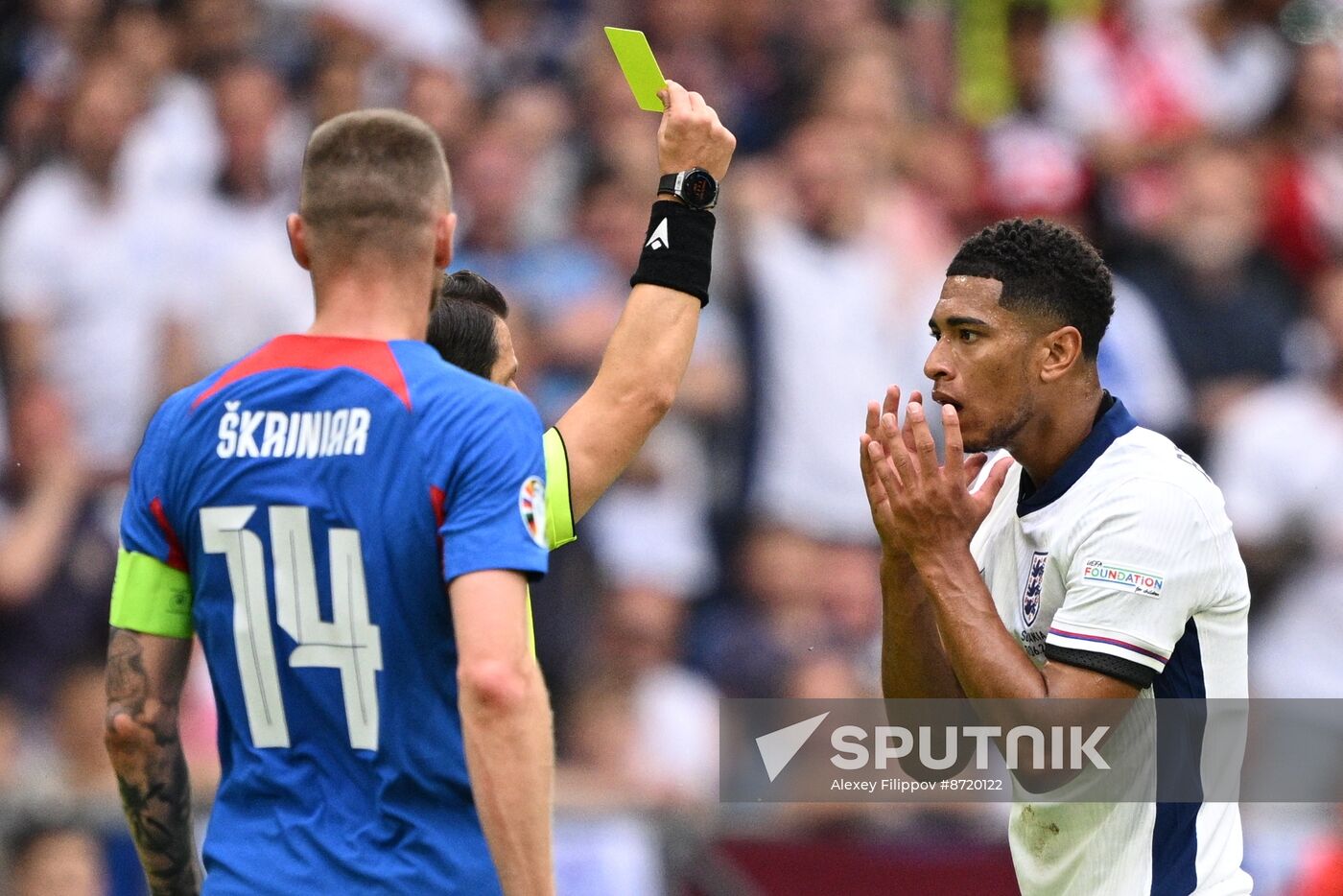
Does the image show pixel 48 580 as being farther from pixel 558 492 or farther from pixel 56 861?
pixel 558 492

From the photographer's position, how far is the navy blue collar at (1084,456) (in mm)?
4285

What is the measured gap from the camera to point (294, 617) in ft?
10.6

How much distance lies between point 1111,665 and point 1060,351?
2.69 ft

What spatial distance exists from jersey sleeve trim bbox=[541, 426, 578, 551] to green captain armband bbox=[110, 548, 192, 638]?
0.85 metres

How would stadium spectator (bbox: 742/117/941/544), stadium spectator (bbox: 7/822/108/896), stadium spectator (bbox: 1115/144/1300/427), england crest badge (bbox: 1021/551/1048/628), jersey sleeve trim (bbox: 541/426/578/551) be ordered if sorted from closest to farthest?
jersey sleeve trim (bbox: 541/426/578/551) < england crest badge (bbox: 1021/551/1048/628) < stadium spectator (bbox: 7/822/108/896) < stadium spectator (bbox: 742/117/941/544) < stadium spectator (bbox: 1115/144/1300/427)

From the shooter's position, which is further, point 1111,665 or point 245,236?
point 245,236

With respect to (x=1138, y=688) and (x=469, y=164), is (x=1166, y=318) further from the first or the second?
(x=1138, y=688)

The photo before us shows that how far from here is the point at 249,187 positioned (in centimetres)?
914

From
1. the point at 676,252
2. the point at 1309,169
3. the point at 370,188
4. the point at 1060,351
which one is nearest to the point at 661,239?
the point at 676,252

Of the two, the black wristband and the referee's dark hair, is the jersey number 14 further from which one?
the black wristband

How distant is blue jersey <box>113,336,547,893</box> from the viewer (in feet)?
10.5

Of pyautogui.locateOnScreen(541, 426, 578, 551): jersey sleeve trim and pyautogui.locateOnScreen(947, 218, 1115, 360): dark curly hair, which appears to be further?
pyautogui.locateOnScreen(947, 218, 1115, 360): dark curly hair

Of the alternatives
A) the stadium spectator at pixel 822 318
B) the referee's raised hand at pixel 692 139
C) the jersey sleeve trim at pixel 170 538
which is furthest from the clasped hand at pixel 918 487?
the stadium spectator at pixel 822 318

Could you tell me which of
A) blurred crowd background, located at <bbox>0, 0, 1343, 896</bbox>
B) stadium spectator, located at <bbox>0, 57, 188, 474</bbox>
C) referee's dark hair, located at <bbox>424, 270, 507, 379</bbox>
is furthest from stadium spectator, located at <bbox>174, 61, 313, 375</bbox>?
referee's dark hair, located at <bbox>424, 270, 507, 379</bbox>
